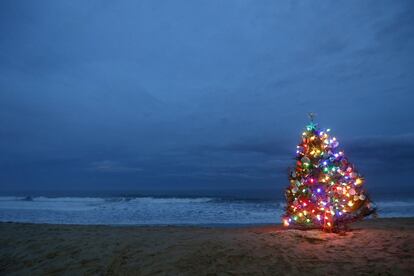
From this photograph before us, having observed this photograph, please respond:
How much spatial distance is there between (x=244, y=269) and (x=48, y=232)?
719 centimetres

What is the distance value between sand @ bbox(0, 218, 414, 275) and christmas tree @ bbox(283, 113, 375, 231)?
610mm

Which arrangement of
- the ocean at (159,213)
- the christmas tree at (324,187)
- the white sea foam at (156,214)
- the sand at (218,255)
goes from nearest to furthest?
the sand at (218,255)
the christmas tree at (324,187)
the ocean at (159,213)
the white sea foam at (156,214)

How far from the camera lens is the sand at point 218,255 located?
6.54 metres

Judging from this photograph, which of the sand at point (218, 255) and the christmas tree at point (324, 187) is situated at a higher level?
the christmas tree at point (324, 187)

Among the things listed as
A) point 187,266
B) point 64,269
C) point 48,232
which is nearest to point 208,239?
point 187,266

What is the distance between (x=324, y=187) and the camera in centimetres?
949

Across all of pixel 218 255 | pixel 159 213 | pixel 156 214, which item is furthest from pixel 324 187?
pixel 159 213

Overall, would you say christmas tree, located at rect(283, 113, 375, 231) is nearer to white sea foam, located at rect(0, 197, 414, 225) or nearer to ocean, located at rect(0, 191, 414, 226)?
ocean, located at rect(0, 191, 414, 226)

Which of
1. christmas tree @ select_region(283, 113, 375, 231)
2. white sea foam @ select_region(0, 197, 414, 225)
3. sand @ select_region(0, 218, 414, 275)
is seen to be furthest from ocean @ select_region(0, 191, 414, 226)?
sand @ select_region(0, 218, 414, 275)

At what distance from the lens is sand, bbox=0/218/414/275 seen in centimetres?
654

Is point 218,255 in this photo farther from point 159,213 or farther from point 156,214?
point 159,213

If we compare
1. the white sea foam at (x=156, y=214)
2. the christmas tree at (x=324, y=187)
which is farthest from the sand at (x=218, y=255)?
the white sea foam at (x=156, y=214)

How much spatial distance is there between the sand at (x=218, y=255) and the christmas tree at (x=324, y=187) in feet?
2.00

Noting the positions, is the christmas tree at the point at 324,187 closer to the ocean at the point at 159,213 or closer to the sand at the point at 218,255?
the sand at the point at 218,255
